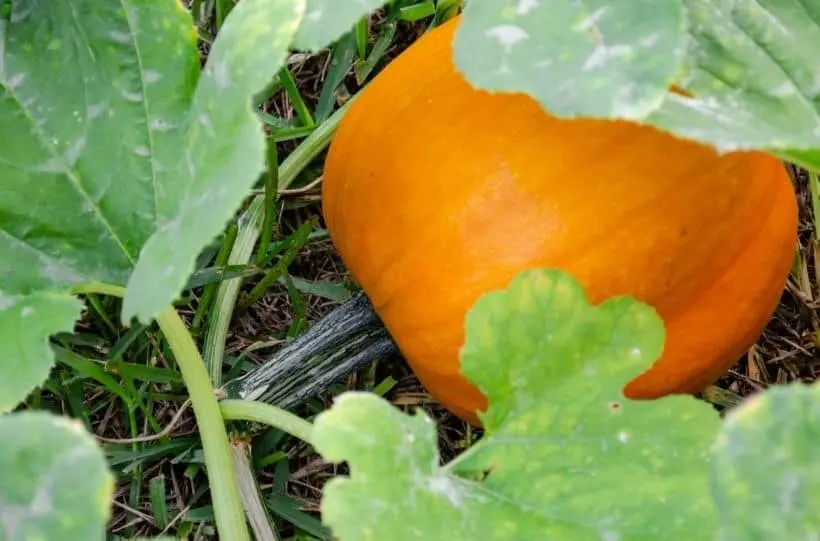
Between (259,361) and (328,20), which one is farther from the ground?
(328,20)

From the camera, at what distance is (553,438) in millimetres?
1049

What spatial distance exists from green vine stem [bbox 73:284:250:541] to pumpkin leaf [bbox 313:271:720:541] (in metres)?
0.34

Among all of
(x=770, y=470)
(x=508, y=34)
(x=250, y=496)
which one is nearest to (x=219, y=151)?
(x=508, y=34)

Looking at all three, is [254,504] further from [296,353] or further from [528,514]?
[528,514]

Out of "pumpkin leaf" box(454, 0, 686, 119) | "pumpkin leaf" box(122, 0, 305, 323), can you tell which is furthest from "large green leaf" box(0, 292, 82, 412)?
"pumpkin leaf" box(454, 0, 686, 119)

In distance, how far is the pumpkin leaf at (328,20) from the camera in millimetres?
992

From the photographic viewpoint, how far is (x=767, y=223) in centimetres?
123

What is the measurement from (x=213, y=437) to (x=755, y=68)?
2.55ft

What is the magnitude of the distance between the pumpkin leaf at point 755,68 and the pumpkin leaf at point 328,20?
32cm

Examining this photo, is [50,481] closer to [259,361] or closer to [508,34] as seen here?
[508,34]

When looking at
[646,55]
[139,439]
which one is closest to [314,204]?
[139,439]

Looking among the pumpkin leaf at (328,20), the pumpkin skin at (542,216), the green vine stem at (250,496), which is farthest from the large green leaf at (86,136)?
the green vine stem at (250,496)

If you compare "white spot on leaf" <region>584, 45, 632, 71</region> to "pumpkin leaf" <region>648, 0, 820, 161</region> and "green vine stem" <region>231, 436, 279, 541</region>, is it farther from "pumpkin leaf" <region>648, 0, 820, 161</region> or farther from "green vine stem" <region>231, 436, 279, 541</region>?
"green vine stem" <region>231, 436, 279, 541</region>

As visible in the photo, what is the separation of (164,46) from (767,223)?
0.76 m
